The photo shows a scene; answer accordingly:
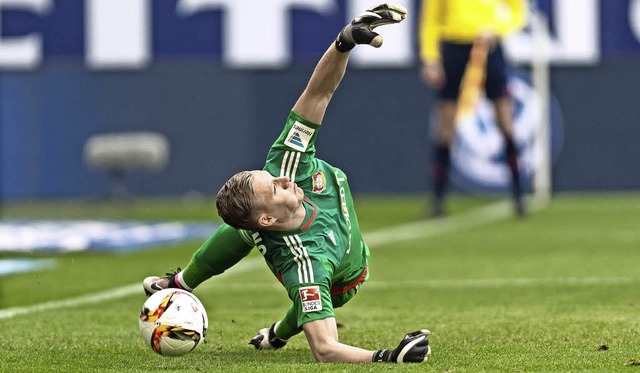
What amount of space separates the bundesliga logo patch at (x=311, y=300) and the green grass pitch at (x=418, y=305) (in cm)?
22

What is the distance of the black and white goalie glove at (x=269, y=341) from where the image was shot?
5422mm

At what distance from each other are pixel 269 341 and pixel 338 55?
3.70 ft

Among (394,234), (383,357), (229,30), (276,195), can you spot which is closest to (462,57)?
(394,234)

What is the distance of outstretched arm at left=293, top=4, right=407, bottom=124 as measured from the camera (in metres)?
5.10

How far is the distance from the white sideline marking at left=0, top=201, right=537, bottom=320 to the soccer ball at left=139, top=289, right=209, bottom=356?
164cm

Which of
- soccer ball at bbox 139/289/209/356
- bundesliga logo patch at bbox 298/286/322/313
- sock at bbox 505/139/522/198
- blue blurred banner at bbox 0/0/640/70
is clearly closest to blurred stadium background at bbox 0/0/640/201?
blue blurred banner at bbox 0/0/640/70

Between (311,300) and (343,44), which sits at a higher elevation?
(343,44)

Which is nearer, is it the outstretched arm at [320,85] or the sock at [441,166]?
the outstretched arm at [320,85]

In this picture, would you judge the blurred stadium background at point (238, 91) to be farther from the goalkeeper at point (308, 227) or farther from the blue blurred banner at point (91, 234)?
the goalkeeper at point (308, 227)

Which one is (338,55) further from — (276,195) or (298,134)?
(276,195)

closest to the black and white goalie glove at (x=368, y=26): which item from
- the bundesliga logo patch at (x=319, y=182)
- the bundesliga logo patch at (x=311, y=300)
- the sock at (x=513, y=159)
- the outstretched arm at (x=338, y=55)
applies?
the outstretched arm at (x=338, y=55)

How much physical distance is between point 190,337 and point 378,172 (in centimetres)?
1223

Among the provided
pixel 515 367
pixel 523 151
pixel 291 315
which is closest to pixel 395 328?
pixel 291 315

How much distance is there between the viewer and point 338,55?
5.18 metres
